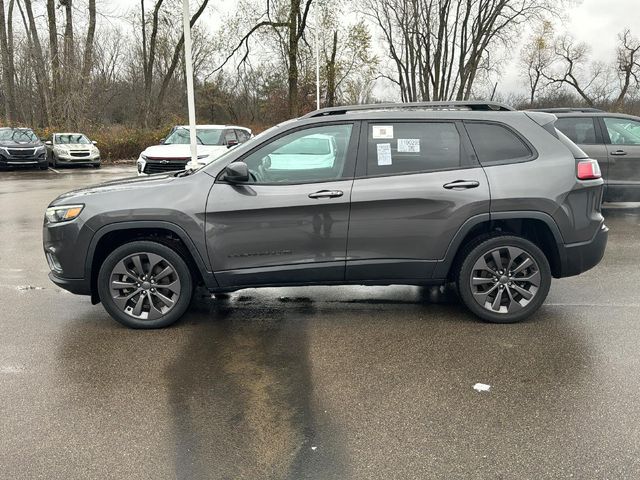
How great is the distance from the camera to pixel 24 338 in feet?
14.8

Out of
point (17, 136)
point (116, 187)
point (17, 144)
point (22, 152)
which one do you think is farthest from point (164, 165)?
point (17, 136)

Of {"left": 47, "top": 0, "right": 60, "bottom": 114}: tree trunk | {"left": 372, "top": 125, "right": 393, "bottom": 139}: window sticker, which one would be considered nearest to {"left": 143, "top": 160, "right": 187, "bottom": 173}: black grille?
{"left": 372, "top": 125, "right": 393, "bottom": 139}: window sticker

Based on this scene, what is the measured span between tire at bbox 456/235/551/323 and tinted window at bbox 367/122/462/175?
77cm

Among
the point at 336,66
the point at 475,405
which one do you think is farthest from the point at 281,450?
the point at 336,66

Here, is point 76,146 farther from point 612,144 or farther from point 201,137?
point 612,144

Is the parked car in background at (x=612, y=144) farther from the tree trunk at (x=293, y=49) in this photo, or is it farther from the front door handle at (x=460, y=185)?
the tree trunk at (x=293, y=49)

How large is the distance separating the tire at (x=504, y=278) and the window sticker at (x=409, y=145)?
36.7 inches

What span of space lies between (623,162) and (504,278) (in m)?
6.25

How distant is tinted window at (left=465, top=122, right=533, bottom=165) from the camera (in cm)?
460

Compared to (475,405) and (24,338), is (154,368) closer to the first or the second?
(24,338)

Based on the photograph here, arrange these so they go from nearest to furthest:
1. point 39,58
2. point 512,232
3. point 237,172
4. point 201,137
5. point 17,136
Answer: point 237,172
point 512,232
point 201,137
point 17,136
point 39,58

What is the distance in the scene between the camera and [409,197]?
4.47 metres

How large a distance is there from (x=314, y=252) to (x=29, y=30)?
37056 millimetres

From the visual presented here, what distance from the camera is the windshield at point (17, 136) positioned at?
22.5 m
